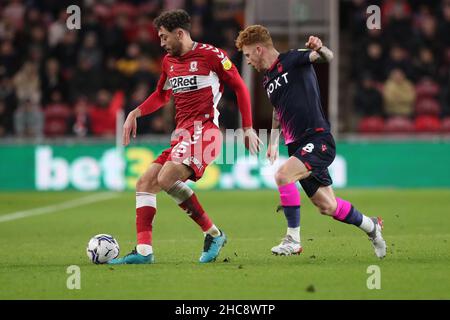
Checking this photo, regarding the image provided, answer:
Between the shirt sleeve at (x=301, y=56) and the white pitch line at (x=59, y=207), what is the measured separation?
243 inches

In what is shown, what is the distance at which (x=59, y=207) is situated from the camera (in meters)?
15.7

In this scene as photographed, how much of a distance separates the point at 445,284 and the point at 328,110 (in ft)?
43.7

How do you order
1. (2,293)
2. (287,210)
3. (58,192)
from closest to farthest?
1. (2,293)
2. (287,210)
3. (58,192)

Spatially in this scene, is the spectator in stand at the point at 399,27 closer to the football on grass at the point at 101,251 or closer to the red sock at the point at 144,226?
the red sock at the point at 144,226

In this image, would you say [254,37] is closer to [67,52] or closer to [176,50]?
[176,50]

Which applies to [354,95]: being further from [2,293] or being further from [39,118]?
[2,293]

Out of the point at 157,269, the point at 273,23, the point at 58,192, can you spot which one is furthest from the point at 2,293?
the point at 273,23

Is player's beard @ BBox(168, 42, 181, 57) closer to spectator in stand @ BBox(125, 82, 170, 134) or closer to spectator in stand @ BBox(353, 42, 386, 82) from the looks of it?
spectator in stand @ BBox(125, 82, 170, 134)

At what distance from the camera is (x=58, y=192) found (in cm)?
1861

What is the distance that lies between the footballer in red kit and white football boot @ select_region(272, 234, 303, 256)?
54cm

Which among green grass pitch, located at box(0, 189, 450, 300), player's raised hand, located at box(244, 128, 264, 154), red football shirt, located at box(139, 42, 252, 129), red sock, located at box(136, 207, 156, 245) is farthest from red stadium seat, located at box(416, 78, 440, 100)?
red sock, located at box(136, 207, 156, 245)

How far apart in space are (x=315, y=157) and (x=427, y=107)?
37.3 feet

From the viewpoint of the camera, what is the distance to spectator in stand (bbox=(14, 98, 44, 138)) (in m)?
19.2

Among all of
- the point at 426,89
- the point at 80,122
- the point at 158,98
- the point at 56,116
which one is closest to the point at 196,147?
the point at 158,98
